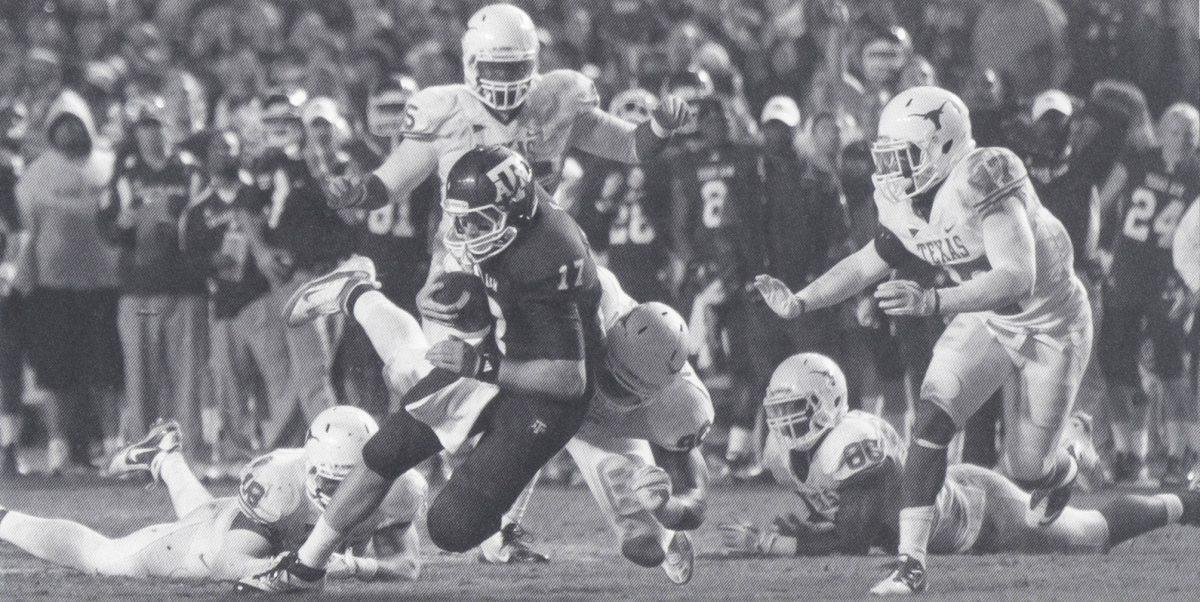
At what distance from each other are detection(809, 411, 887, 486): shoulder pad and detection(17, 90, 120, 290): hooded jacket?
4581 mm

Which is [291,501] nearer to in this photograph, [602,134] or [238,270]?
[602,134]

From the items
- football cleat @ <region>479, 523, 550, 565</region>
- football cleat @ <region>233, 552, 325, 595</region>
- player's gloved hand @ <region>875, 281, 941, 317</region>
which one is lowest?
football cleat @ <region>479, 523, 550, 565</region>

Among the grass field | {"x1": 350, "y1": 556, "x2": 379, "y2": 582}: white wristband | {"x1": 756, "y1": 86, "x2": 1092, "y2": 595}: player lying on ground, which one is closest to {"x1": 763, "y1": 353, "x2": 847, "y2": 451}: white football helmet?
the grass field

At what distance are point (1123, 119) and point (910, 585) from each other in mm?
4703

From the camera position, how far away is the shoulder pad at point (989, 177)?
6.96 meters

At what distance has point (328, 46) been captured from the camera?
504 inches

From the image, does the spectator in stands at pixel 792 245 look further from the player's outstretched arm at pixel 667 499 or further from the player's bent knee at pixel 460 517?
the player's bent knee at pixel 460 517

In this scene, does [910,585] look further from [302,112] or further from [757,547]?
[302,112]

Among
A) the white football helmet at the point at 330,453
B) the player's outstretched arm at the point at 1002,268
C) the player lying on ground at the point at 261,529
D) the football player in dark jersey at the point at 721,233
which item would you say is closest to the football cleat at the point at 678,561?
the player lying on ground at the point at 261,529

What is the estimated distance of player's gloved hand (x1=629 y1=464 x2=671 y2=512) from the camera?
21.8ft

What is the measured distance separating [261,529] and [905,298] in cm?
212

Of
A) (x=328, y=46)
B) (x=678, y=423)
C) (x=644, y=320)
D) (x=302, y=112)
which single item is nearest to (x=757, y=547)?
(x=678, y=423)

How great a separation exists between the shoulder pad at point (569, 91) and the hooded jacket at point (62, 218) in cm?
361

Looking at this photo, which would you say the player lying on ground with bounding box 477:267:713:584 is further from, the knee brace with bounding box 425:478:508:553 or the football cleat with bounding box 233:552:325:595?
the football cleat with bounding box 233:552:325:595
